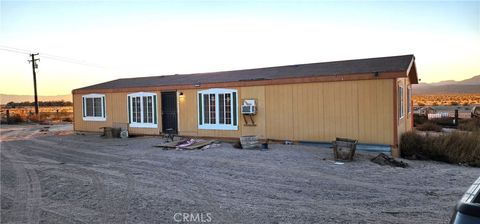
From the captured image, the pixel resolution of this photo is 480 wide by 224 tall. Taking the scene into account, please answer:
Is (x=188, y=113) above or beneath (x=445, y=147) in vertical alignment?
above

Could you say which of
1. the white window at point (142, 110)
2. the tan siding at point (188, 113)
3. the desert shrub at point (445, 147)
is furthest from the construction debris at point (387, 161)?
the white window at point (142, 110)

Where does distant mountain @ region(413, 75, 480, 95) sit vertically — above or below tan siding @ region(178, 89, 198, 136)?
above

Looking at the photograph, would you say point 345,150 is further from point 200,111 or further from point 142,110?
point 142,110

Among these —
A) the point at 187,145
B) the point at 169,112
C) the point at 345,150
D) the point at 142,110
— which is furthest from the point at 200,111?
the point at 345,150

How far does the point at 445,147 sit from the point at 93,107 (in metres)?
15.5

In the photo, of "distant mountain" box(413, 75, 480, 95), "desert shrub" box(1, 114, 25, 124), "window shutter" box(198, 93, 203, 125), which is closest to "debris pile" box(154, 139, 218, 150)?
"window shutter" box(198, 93, 203, 125)

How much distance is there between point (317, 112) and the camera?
10570mm

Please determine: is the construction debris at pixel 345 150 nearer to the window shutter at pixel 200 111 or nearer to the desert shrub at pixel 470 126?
the desert shrub at pixel 470 126

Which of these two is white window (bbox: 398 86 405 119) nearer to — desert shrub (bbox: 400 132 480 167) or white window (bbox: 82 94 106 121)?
desert shrub (bbox: 400 132 480 167)

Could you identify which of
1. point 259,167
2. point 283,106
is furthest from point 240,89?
point 259,167

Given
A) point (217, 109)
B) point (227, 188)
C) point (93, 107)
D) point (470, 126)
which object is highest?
point (93, 107)

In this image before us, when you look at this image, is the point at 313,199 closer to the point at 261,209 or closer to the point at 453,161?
the point at 261,209

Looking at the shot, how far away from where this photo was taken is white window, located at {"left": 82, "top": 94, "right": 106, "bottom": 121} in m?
16.3

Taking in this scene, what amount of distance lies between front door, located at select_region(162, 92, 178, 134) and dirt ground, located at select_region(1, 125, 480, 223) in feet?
13.6
